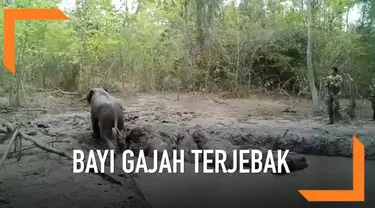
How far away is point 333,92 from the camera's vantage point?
141 inches

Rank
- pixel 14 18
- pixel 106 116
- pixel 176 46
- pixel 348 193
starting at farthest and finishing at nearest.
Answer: pixel 106 116 → pixel 176 46 → pixel 14 18 → pixel 348 193

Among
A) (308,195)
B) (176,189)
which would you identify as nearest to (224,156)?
(176,189)

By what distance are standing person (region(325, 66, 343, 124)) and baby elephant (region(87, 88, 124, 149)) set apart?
5.79 ft

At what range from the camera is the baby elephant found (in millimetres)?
3823

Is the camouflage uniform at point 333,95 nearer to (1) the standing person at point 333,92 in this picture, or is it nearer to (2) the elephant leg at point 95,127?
(1) the standing person at point 333,92

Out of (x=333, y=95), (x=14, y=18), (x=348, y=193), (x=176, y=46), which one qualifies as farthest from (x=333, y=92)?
(x=14, y=18)

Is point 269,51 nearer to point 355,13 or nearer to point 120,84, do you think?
point 355,13

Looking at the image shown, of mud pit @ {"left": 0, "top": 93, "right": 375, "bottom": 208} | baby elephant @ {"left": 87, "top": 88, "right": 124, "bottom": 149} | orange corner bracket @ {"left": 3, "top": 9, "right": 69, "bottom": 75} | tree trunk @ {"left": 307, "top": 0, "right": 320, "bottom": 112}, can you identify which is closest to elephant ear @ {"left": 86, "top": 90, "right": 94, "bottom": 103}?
baby elephant @ {"left": 87, "top": 88, "right": 124, "bottom": 149}

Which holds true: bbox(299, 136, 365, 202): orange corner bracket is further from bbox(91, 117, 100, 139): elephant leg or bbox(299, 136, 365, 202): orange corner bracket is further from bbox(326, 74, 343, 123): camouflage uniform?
bbox(91, 117, 100, 139): elephant leg

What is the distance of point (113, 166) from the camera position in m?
3.58

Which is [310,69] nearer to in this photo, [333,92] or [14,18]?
[333,92]

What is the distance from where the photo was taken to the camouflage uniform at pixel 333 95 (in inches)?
141

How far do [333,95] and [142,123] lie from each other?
5.32 feet

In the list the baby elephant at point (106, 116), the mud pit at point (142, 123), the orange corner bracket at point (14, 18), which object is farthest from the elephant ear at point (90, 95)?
the orange corner bracket at point (14, 18)
